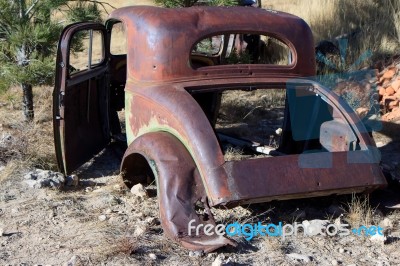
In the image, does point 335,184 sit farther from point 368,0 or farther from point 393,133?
point 368,0

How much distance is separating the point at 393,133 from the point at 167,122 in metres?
3.54

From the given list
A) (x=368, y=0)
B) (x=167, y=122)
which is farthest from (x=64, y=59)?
(x=368, y=0)

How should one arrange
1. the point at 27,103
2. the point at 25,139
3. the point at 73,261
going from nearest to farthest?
the point at 73,261, the point at 25,139, the point at 27,103

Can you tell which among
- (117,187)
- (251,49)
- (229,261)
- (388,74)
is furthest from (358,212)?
(251,49)

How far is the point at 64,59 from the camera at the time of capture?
5.32 metres

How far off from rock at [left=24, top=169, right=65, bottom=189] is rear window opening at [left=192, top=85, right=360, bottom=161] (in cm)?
143

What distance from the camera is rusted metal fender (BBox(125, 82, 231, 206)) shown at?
13.8ft

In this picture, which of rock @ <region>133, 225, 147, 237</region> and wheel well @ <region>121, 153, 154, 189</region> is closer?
rock @ <region>133, 225, 147, 237</region>

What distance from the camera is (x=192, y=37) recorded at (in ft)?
17.0

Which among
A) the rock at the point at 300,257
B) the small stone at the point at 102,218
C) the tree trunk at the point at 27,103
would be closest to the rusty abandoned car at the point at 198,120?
the rock at the point at 300,257

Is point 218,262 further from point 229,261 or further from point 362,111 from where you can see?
point 362,111

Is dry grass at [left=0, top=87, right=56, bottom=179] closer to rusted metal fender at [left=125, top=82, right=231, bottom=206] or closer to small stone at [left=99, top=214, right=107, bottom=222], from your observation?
rusted metal fender at [left=125, top=82, right=231, bottom=206]

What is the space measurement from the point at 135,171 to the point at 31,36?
200 cm

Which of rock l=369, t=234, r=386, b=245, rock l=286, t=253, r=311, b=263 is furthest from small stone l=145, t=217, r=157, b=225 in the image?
rock l=369, t=234, r=386, b=245
